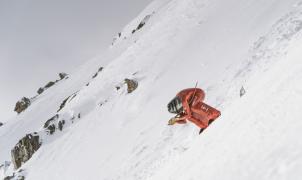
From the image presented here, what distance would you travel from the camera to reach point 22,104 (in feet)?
234

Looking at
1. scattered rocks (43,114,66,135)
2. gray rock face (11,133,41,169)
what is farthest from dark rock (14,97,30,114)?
scattered rocks (43,114,66,135)

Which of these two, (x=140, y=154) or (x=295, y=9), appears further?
(x=295, y=9)

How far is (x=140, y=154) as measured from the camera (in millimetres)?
18219

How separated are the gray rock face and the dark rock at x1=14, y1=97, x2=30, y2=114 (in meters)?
29.9

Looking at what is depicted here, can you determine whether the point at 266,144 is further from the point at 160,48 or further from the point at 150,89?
the point at 160,48

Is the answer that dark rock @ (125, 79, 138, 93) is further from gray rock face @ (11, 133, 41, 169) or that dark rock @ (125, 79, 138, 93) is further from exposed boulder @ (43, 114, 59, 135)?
gray rock face @ (11, 133, 41, 169)

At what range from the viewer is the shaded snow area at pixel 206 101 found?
17.7ft

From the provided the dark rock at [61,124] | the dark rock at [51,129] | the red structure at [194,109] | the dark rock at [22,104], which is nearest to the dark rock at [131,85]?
the dark rock at [61,124]

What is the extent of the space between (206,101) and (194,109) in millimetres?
7663

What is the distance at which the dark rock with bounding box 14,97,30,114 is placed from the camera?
70269 mm

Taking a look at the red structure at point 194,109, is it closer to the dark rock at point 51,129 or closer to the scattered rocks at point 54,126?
the scattered rocks at point 54,126

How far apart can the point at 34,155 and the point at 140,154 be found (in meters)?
20.8

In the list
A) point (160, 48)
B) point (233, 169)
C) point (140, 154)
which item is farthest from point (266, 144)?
point (160, 48)

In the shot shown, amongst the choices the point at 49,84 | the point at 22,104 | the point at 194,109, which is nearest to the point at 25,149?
the point at 194,109
